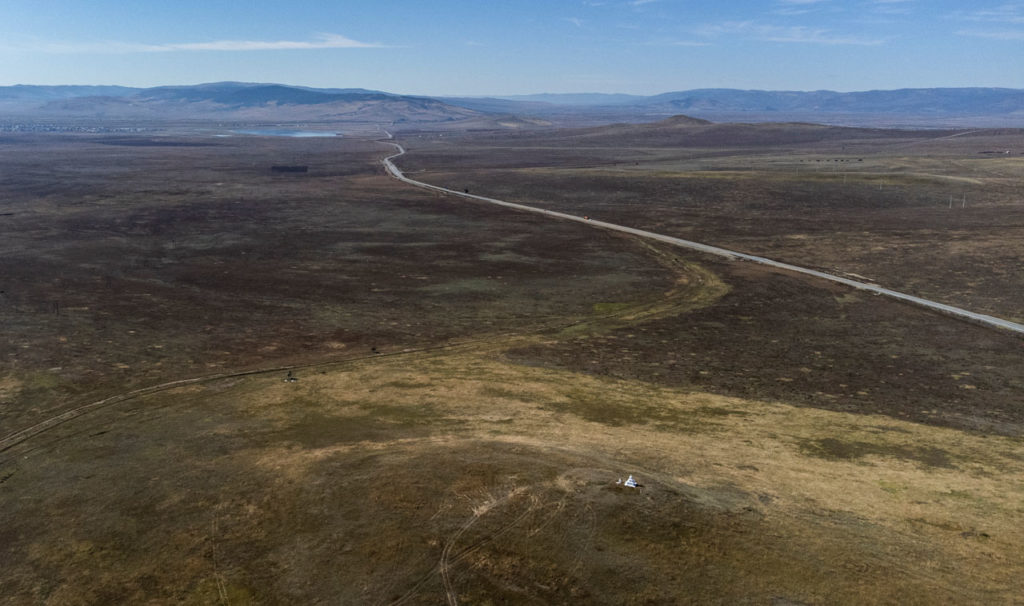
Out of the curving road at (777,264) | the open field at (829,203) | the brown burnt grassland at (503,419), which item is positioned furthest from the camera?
the open field at (829,203)

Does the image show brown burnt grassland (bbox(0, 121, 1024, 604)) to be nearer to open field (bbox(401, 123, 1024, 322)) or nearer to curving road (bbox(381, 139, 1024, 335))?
open field (bbox(401, 123, 1024, 322))

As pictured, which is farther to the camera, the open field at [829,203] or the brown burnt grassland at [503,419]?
the open field at [829,203]

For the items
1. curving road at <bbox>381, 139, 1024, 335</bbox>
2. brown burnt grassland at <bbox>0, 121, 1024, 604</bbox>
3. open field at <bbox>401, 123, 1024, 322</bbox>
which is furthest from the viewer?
open field at <bbox>401, 123, 1024, 322</bbox>

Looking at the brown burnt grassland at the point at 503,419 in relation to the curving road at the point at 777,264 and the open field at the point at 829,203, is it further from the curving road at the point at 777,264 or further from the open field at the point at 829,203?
the curving road at the point at 777,264

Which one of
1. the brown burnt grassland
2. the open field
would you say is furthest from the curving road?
the brown burnt grassland

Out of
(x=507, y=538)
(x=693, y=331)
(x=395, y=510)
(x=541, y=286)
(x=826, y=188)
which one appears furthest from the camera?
(x=826, y=188)

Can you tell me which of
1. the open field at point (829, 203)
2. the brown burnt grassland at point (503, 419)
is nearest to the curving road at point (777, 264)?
the open field at point (829, 203)

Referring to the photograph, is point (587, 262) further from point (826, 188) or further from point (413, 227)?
point (826, 188)

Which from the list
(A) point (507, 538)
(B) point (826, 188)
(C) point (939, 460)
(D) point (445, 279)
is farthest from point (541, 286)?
(B) point (826, 188)

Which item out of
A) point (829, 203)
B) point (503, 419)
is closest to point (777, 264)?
point (829, 203)
